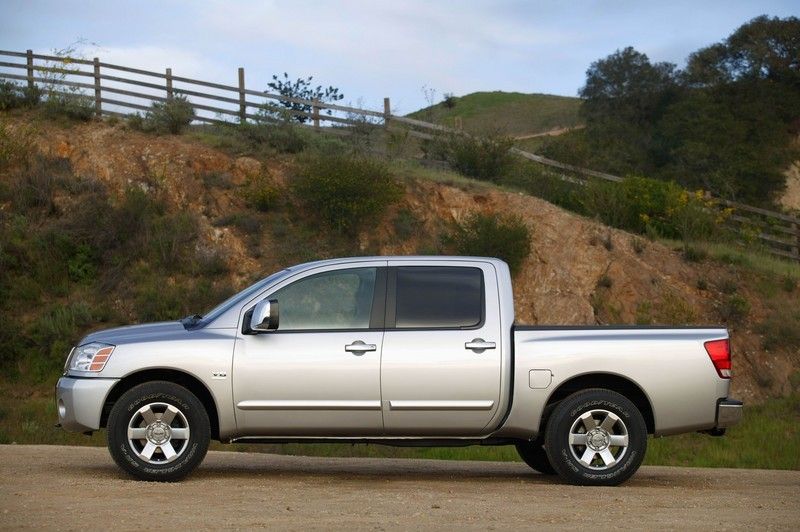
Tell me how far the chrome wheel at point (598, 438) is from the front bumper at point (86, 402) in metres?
3.92

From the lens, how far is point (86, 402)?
32.7 feet

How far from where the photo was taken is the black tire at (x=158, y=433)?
9891 mm

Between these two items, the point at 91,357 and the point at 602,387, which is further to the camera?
the point at 602,387

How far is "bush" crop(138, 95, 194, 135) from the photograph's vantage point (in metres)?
33.1

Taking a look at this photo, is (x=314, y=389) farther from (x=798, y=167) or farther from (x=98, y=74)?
(x=798, y=167)

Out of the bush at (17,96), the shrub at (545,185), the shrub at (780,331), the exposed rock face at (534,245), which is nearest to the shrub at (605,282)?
the exposed rock face at (534,245)

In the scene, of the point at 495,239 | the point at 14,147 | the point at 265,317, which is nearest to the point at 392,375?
the point at 265,317

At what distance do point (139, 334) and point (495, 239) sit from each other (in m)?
19.2

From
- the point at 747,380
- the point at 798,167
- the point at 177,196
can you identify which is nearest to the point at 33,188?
the point at 177,196

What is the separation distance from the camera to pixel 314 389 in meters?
9.92

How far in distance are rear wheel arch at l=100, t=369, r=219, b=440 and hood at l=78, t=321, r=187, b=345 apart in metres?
0.29

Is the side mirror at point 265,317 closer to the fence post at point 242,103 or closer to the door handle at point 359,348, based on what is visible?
the door handle at point 359,348

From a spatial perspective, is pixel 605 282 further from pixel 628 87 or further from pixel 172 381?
pixel 628 87

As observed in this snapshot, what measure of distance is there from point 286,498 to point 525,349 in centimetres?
246
